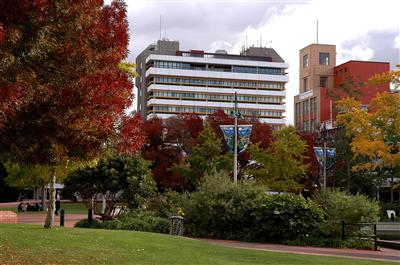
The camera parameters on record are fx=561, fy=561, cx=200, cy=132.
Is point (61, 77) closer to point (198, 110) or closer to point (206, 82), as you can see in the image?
point (198, 110)

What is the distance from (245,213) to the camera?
2495 cm

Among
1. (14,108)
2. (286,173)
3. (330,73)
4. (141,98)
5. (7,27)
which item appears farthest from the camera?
(141,98)

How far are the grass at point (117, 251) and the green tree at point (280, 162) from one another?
2619 cm

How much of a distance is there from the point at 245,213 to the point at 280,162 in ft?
65.6

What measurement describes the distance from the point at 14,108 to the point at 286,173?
36805 millimetres

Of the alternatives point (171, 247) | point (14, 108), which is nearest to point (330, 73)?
point (171, 247)

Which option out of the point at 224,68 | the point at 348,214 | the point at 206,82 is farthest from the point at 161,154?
the point at 224,68

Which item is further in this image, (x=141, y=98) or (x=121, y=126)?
(x=141, y=98)

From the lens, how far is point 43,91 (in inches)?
383

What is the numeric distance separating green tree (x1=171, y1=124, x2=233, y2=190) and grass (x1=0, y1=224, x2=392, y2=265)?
82.3 ft

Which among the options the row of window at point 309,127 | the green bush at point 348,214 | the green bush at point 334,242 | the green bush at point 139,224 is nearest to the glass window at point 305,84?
the row of window at point 309,127

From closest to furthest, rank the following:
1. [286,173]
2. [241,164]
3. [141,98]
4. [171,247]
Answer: [171,247], [286,173], [241,164], [141,98]

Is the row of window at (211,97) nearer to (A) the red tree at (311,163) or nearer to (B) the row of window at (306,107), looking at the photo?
(B) the row of window at (306,107)

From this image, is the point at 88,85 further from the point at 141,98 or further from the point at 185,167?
the point at 141,98
